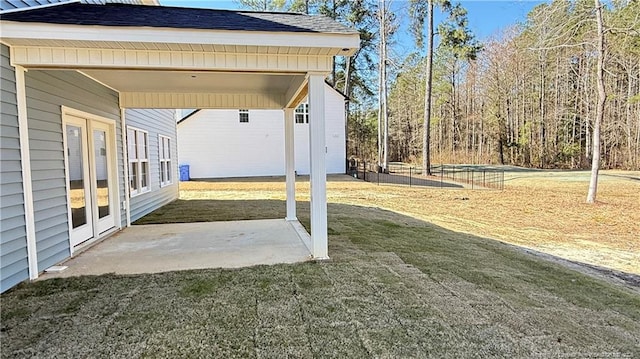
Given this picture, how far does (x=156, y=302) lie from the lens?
3283 millimetres

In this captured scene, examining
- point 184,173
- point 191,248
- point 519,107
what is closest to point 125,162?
point 191,248

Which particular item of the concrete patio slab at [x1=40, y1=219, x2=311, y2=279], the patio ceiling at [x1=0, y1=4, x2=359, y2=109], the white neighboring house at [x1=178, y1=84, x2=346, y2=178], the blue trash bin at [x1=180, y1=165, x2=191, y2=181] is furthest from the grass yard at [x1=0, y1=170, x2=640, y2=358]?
the blue trash bin at [x1=180, y1=165, x2=191, y2=181]

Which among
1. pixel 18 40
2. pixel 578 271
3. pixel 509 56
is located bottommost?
pixel 578 271

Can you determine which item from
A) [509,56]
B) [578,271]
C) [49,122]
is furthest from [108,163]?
[509,56]

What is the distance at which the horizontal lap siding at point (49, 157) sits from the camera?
3963 millimetres

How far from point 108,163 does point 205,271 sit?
3347mm

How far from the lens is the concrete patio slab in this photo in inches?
172

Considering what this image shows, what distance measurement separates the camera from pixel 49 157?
424 centimetres

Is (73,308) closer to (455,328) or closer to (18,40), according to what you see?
(18,40)

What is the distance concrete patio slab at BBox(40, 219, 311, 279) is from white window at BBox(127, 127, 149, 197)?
1180 mm

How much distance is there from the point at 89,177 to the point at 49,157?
50.2 inches

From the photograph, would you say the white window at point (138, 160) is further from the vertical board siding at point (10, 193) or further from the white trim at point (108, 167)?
the vertical board siding at point (10, 193)

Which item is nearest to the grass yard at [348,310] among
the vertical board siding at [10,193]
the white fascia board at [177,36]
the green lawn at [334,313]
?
the green lawn at [334,313]

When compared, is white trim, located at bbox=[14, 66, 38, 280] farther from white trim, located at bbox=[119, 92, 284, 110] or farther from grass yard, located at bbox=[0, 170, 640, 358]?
white trim, located at bbox=[119, 92, 284, 110]
